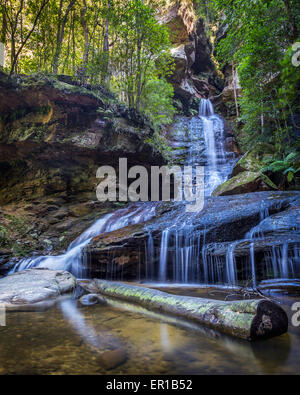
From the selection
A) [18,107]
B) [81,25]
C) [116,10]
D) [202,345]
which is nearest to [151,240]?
[202,345]

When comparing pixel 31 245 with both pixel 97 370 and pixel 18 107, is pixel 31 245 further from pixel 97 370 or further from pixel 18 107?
pixel 97 370

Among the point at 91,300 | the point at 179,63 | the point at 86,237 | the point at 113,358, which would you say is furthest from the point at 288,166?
the point at 179,63

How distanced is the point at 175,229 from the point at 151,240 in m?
0.75

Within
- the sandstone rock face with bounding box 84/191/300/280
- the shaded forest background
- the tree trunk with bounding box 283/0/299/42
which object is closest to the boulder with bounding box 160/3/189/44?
the shaded forest background

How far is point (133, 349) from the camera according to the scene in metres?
2.08

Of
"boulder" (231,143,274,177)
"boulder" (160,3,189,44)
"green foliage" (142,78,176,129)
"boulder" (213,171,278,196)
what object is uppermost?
"boulder" (160,3,189,44)

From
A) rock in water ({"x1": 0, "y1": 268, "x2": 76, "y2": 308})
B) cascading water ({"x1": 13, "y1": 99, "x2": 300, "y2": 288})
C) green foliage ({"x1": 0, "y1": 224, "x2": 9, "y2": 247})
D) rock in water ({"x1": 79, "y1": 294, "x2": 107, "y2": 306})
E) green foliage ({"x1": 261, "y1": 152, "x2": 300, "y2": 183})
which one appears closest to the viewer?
rock in water ({"x1": 79, "y1": 294, "x2": 107, "y2": 306})

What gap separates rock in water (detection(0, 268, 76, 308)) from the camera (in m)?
3.98

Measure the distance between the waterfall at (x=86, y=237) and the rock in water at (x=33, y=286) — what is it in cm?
139

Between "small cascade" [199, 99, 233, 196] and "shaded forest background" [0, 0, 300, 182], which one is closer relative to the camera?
"shaded forest background" [0, 0, 300, 182]

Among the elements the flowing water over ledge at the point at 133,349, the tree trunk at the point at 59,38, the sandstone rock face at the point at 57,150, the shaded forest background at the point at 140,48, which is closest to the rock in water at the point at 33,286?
the flowing water over ledge at the point at 133,349

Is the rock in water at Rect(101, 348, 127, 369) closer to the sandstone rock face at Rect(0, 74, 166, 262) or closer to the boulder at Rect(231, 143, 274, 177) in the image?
the sandstone rock face at Rect(0, 74, 166, 262)

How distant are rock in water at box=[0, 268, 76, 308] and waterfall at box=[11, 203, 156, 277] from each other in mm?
1390

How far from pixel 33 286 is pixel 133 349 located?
3204mm
